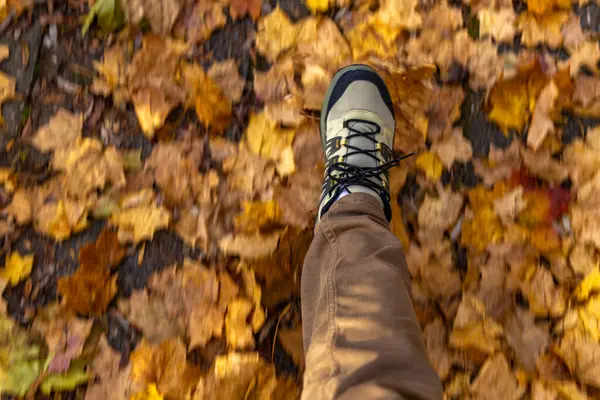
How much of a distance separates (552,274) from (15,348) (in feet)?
4.25

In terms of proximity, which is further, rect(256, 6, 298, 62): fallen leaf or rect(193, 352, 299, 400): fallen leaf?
rect(256, 6, 298, 62): fallen leaf

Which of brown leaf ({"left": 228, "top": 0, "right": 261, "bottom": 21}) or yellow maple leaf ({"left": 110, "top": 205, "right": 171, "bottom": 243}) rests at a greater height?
brown leaf ({"left": 228, "top": 0, "right": 261, "bottom": 21})

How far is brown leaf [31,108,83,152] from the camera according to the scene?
117 centimetres

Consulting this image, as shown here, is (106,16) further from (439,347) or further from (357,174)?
(439,347)

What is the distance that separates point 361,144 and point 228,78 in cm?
42

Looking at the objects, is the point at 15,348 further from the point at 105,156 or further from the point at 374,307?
the point at 374,307

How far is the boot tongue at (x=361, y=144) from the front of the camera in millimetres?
1109

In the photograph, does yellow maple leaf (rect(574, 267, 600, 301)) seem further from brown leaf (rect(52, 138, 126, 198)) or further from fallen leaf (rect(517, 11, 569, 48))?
brown leaf (rect(52, 138, 126, 198))

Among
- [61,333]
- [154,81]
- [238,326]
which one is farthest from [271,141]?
[61,333]

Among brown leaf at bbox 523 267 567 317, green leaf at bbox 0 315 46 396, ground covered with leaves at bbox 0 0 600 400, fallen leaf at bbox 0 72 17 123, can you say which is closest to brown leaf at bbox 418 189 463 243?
ground covered with leaves at bbox 0 0 600 400

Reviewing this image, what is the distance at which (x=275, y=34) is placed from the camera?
1220 millimetres

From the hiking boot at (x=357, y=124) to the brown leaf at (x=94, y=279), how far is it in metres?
0.58

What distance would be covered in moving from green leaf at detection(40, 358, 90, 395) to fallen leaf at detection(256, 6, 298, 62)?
3.05 ft

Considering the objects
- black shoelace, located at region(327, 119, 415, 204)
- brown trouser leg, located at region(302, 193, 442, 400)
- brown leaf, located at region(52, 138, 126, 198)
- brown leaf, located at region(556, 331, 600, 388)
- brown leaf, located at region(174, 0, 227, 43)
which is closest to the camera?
brown trouser leg, located at region(302, 193, 442, 400)
